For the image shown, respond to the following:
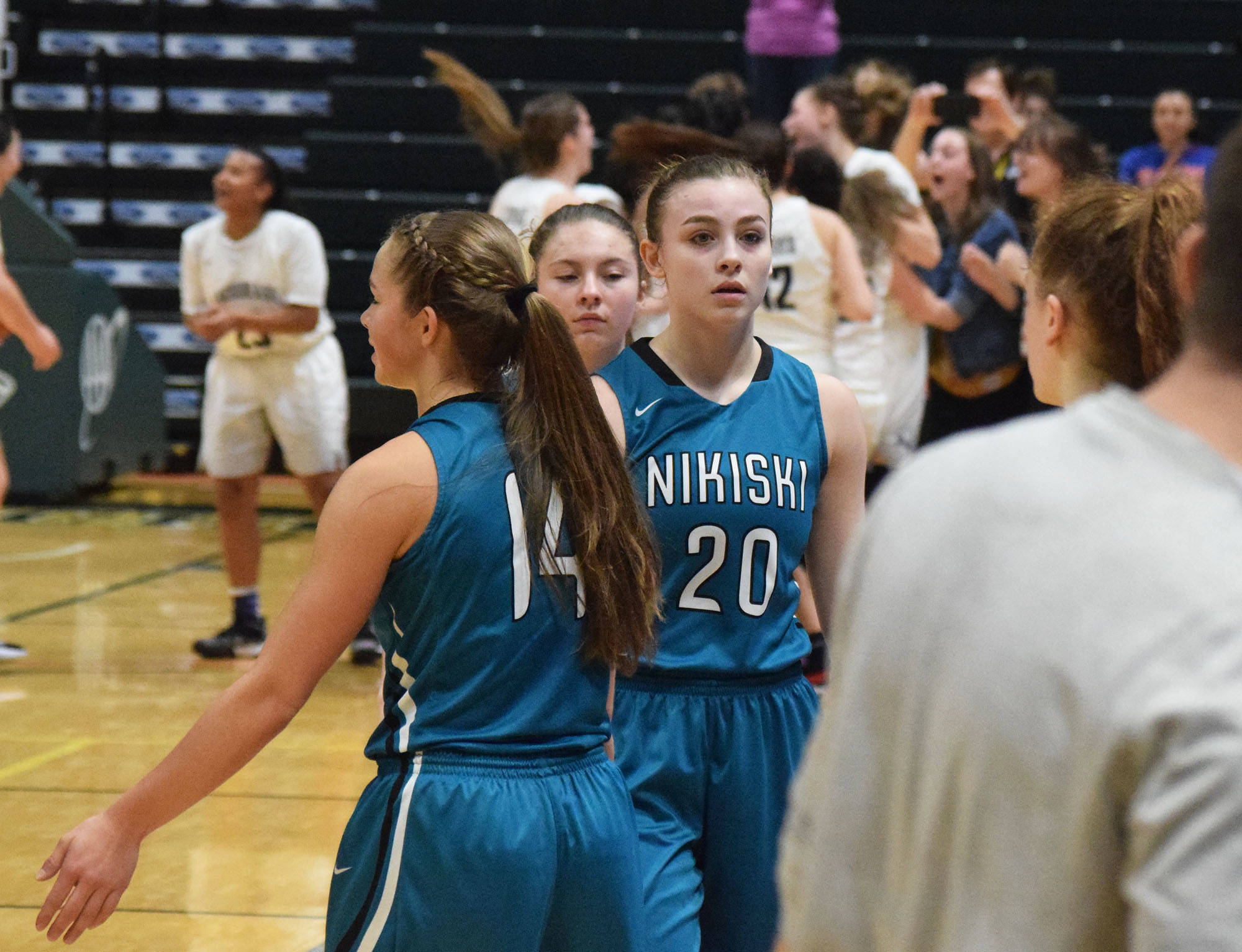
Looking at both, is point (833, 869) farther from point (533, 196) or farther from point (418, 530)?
point (533, 196)

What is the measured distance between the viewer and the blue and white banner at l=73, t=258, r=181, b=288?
11.8 metres

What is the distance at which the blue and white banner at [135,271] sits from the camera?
38.8ft

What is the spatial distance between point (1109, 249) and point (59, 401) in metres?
8.74

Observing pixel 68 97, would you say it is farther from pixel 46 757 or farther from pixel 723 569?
pixel 723 569

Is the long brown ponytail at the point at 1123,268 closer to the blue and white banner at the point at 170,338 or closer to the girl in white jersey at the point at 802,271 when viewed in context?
the girl in white jersey at the point at 802,271

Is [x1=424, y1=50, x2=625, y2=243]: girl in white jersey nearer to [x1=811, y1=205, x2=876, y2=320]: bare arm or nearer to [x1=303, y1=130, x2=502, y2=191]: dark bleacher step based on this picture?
[x1=811, y1=205, x2=876, y2=320]: bare arm

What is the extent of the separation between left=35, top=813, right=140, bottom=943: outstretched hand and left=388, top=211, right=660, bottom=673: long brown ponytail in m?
0.63

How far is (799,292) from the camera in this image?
5.31 meters

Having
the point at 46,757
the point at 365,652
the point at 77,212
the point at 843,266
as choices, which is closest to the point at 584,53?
the point at 77,212

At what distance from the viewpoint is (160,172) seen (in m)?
12.4

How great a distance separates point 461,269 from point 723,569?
0.71 meters

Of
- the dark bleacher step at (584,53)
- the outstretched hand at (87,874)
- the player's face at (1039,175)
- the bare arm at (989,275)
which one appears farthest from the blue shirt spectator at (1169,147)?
the outstretched hand at (87,874)

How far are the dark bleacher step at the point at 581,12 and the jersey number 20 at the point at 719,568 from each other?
10161 mm

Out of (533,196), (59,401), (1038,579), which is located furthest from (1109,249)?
(59,401)
